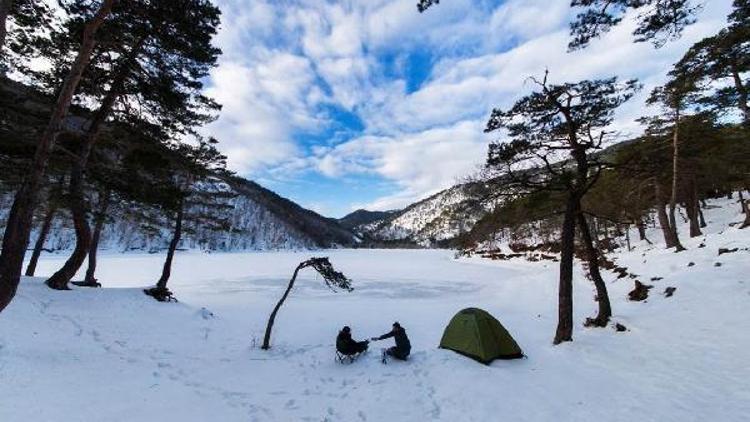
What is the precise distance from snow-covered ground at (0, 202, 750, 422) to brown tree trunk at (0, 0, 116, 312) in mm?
2029

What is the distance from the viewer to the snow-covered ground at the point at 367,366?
7.40m

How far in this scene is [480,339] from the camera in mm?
10883

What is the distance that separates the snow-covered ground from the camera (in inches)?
291

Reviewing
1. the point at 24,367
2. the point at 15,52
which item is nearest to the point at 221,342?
the point at 24,367

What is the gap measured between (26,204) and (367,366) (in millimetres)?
8597

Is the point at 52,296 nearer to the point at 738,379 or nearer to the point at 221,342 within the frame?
the point at 221,342

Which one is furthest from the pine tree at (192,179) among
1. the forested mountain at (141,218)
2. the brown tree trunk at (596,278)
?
the brown tree trunk at (596,278)

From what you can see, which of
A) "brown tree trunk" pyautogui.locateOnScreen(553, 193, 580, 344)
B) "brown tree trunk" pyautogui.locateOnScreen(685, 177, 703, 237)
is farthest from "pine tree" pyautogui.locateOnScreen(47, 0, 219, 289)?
"brown tree trunk" pyautogui.locateOnScreen(685, 177, 703, 237)

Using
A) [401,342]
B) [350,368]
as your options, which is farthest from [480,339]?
[350,368]

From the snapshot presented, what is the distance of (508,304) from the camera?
76.2 ft

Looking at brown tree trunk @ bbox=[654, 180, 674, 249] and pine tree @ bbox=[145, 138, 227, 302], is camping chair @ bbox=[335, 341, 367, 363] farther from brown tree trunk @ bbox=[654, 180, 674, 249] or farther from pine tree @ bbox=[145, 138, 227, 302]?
brown tree trunk @ bbox=[654, 180, 674, 249]

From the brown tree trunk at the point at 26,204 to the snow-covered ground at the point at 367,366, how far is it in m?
2.03

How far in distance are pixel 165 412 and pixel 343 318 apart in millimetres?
12699

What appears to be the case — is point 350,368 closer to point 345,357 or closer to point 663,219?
point 345,357
